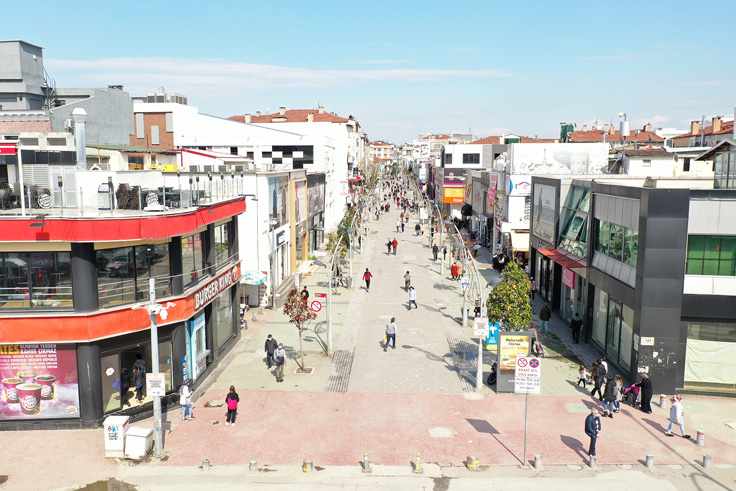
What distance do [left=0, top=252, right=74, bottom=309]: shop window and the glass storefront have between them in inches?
770

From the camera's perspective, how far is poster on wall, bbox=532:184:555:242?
108ft

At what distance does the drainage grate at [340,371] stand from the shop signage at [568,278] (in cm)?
1175

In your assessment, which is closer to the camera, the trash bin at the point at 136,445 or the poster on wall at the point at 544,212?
the trash bin at the point at 136,445

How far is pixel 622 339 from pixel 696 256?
436cm

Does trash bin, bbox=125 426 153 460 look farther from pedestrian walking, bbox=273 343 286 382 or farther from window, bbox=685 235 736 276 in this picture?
window, bbox=685 235 736 276

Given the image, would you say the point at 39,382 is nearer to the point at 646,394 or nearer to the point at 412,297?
the point at 646,394

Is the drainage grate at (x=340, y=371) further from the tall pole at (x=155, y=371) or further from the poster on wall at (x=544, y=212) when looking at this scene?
the poster on wall at (x=544, y=212)

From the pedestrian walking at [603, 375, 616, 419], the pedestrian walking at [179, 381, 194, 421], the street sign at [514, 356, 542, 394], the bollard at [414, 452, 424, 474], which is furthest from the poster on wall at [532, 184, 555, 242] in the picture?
the pedestrian walking at [179, 381, 194, 421]

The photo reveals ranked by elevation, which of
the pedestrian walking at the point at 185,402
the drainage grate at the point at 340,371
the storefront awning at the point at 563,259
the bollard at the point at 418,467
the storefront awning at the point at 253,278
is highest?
the storefront awning at the point at 563,259

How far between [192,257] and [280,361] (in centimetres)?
509

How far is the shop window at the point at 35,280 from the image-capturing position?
17047mm

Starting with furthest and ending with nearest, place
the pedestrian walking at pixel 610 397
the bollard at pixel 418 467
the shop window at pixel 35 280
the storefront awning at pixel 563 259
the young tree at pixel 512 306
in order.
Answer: the storefront awning at pixel 563 259 < the young tree at pixel 512 306 < the pedestrian walking at pixel 610 397 < the shop window at pixel 35 280 < the bollard at pixel 418 467

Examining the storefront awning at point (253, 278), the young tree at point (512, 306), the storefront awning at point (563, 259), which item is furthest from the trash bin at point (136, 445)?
the storefront awning at point (563, 259)

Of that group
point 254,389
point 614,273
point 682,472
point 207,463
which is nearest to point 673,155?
point 614,273
